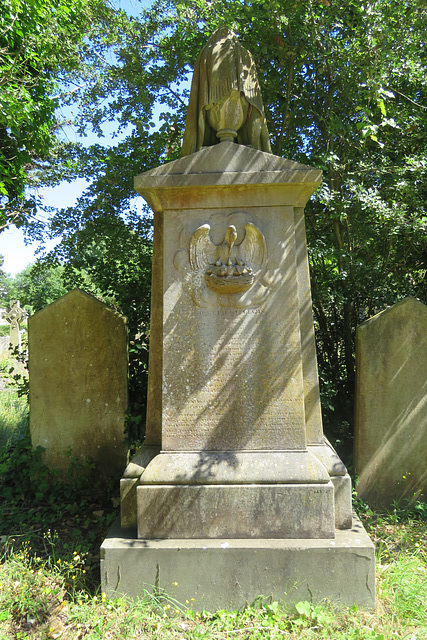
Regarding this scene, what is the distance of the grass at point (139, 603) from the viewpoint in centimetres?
243

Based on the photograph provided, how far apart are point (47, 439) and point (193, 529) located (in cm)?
219

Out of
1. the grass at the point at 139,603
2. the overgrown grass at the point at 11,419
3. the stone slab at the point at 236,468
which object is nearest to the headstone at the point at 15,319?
Result: the overgrown grass at the point at 11,419

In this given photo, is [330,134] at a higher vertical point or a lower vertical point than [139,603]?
higher

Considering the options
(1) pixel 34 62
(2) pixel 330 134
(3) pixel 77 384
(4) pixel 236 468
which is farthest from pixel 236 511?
(1) pixel 34 62

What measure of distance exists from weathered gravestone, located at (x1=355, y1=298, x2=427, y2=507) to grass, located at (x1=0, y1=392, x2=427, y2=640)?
16.1 inches

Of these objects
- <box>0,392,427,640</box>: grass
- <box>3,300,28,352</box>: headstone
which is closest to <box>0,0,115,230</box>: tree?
<box>0,392,427,640</box>: grass

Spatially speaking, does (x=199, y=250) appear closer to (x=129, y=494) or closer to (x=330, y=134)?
(x=129, y=494)

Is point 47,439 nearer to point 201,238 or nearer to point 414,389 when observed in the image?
point 201,238

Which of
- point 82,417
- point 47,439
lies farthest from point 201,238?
point 47,439

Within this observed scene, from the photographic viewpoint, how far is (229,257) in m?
2.92

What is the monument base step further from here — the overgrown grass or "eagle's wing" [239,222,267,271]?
the overgrown grass

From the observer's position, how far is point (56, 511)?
3926 mm

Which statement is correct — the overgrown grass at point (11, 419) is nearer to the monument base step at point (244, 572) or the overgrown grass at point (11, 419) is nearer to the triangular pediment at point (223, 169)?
the monument base step at point (244, 572)

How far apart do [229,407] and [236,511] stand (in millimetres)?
616
